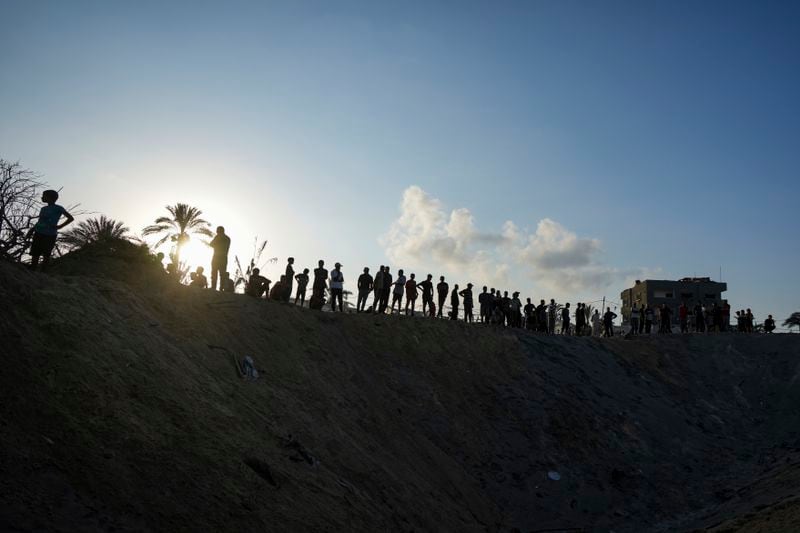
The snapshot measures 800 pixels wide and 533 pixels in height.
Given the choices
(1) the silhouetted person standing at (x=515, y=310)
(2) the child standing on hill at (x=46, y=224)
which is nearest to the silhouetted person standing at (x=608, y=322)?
(1) the silhouetted person standing at (x=515, y=310)

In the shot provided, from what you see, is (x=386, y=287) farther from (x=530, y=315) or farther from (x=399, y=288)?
(x=530, y=315)

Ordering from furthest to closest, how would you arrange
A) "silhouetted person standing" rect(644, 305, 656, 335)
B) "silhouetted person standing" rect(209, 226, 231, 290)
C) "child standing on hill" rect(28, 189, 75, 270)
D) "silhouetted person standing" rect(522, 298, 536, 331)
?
"silhouetted person standing" rect(644, 305, 656, 335)
"silhouetted person standing" rect(522, 298, 536, 331)
"silhouetted person standing" rect(209, 226, 231, 290)
"child standing on hill" rect(28, 189, 75, 270)

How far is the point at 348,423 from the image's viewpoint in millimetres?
12289

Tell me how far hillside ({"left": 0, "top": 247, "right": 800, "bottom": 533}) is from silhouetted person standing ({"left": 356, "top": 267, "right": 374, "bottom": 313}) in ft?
3.96

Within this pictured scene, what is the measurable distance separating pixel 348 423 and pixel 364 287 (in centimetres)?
743

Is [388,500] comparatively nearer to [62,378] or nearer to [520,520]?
[520,520]

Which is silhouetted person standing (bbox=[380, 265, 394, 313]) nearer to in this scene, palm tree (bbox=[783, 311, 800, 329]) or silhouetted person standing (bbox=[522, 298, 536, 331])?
silhouetted person standing (bbox=[522, 298, 536, 331])

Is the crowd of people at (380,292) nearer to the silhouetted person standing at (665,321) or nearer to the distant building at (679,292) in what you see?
the silhouetted person standing at (665,321)

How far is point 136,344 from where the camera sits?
904 cm

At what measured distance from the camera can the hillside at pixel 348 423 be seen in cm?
646

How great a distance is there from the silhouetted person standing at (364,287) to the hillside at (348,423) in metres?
1.21

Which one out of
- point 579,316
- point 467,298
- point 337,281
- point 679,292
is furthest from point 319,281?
point 679,292

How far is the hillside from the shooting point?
6465 millimetres

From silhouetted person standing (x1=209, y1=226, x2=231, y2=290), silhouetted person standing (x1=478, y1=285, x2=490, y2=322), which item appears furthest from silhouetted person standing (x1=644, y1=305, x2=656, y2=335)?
silhouetted person standing (x1=209, y1=226, x2=231, y2=290)
